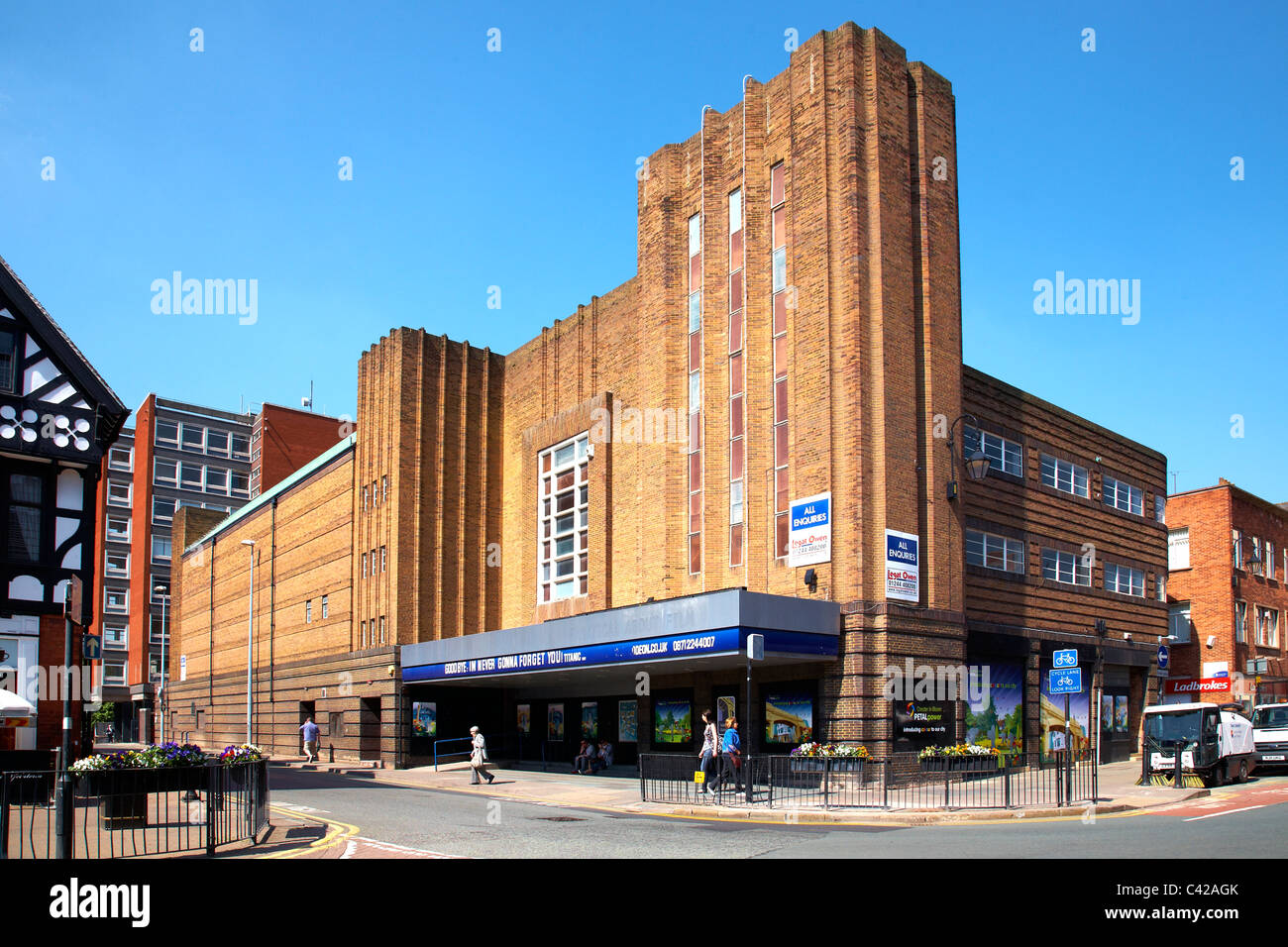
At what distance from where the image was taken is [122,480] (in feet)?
299

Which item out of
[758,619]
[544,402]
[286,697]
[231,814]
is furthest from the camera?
[286,697]

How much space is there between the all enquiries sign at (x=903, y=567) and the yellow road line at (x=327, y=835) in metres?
13.5

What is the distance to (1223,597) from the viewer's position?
45812 millimetres

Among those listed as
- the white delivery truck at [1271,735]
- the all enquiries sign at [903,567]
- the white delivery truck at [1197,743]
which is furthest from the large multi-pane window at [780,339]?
the white delivery truck at [1271,735]

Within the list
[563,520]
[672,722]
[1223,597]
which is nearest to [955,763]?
[672,722]

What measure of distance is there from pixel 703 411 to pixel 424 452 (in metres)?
14.3

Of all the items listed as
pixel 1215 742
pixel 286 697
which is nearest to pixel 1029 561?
pixel 1215 742

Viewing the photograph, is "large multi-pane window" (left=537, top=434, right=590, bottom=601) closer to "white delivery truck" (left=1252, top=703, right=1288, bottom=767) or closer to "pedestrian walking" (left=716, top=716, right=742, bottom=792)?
"pedestrian walking" (left=716, top=716, right=742, bottom=792)

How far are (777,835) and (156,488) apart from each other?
83245mm

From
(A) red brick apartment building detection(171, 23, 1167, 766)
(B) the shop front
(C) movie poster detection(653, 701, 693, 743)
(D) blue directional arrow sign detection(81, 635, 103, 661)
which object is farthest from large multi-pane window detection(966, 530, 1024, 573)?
(D) blue directional arrow sign detection(81, 635, 103, 661)

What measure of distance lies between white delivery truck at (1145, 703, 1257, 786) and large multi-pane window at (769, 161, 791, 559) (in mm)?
10401

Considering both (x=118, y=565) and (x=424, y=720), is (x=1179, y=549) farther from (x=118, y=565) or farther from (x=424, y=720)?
(x=118, y=565)

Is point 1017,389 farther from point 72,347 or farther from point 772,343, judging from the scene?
point 72,347

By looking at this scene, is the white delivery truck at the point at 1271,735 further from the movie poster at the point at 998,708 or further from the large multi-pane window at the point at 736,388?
the large multi-pane window at the point at 736,388
